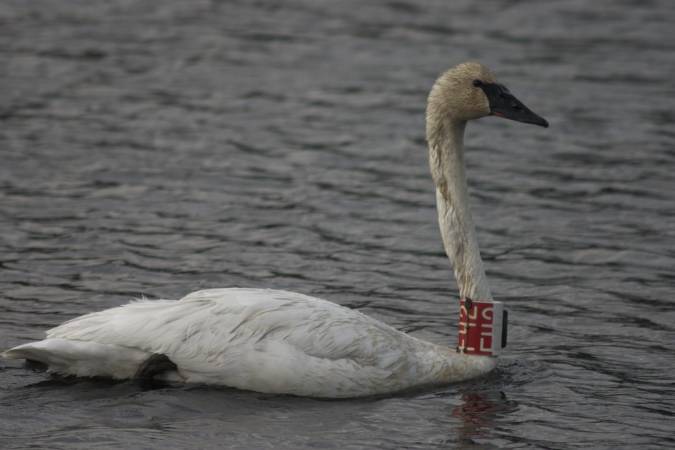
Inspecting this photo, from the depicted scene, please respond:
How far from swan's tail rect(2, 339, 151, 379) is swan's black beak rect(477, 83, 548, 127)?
324cm

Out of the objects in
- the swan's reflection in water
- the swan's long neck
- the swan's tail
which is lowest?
the swan's reflection in water

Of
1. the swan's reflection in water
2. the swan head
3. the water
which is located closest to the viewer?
the swan's reflection in water

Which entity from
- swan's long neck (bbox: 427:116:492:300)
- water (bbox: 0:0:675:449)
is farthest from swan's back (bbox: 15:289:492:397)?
swan's long neck (bbox: 427:116:492:300)

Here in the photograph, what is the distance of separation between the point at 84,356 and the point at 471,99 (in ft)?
11.3

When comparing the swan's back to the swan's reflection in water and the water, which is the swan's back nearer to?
the water

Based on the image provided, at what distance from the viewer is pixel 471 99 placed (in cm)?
1067

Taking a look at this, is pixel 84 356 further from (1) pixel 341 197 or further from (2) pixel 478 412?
(1) pixel 341 197

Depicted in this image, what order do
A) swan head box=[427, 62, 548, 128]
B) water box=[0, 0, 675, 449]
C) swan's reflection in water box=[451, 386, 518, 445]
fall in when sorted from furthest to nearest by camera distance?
swan head box=[427, 62, 548, 128] < water box=[0, 0, 675, 449] < swan's reflection in water box=[451, 386, 518, 445]

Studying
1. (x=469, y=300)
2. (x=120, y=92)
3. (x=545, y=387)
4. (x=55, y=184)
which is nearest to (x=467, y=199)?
(x=469, y=300)

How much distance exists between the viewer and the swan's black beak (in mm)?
10734

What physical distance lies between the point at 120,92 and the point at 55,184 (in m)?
4.39

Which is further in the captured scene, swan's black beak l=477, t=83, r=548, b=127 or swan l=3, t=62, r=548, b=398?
swan's black beak l=477, t=83, r=548, b=127

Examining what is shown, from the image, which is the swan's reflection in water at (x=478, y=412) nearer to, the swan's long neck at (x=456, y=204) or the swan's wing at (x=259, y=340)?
the swan's wing at (x=259, y=340)

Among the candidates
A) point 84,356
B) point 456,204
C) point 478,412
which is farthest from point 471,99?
point 84,356
